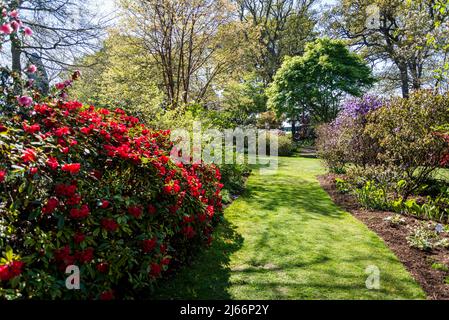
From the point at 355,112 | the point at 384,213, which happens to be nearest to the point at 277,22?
the point at 355,112

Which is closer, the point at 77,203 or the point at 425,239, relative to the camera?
the point at 77,203

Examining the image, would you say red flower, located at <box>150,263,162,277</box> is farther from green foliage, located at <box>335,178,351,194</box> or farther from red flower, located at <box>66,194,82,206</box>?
green foliage, located at <box>335,178,351,194</box>

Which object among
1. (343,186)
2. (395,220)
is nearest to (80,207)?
(395,220)

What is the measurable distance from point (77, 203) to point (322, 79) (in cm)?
1835

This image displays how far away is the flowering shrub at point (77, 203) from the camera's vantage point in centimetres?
199

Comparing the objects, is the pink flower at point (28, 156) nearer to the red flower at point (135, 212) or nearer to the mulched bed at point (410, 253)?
the red flower at point (135, 212)

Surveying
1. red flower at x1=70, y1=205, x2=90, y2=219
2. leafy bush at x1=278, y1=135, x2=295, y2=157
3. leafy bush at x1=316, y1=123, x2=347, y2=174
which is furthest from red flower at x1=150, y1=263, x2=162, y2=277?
leafy bush at x1=278, y1=135, x2=295, y2=157

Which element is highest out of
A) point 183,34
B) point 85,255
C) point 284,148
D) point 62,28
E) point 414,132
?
point 183,34

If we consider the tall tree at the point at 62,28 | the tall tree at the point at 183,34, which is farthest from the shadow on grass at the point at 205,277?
the tall tree at the point at 62,28

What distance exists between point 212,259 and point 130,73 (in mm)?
9812

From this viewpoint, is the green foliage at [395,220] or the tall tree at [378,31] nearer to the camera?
the green foliage at [395,220]

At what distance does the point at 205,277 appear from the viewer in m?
3.38

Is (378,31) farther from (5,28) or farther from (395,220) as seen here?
(5,28)

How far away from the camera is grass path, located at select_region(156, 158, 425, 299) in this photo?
3104 millimetres
